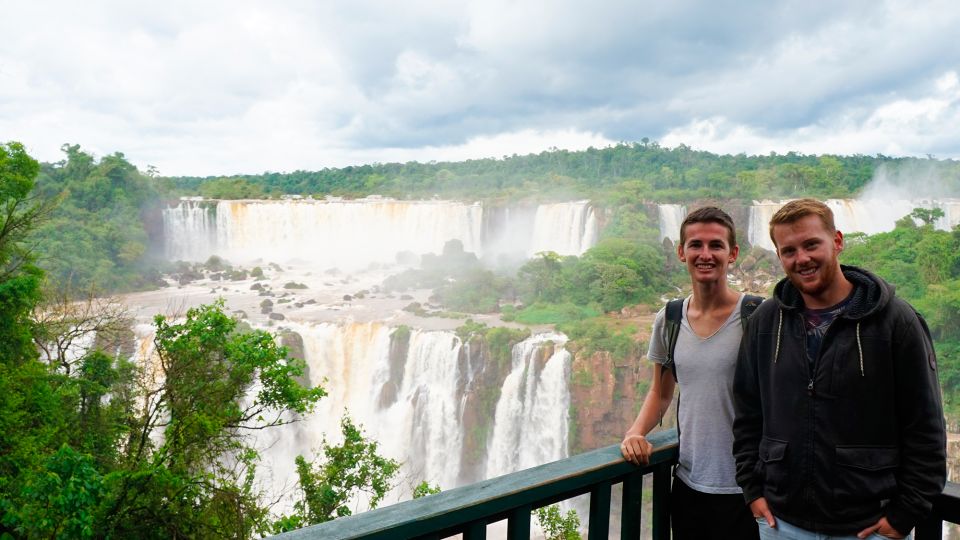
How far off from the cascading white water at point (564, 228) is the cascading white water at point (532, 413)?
10.5m

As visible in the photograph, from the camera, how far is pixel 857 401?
1.21 meters

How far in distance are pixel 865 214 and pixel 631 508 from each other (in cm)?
2853

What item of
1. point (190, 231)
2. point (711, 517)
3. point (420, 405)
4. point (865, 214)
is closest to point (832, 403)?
point (711, 517)

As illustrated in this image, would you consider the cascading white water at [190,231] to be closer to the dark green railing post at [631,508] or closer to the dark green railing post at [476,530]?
the dark green railing post at [631,508]

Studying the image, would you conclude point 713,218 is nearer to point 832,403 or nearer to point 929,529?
point 832,403

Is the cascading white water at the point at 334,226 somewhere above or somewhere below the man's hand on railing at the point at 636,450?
below

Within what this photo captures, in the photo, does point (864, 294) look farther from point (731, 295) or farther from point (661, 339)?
point (661, 339)

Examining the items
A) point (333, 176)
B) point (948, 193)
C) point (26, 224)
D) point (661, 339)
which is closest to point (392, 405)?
point (26, 224)

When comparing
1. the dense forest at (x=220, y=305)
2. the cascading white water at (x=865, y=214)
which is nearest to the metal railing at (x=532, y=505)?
the dense forest at (x=220, y=305)

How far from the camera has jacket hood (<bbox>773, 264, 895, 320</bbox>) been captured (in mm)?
1210

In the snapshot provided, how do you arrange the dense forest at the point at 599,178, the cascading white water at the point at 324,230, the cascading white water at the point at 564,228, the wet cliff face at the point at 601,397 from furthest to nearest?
the cascading white water at the point at 324,230, the dense forest at the point at 599,178, the cascading white water at the point at 564,228, the wet cliff face at the point at 601,397

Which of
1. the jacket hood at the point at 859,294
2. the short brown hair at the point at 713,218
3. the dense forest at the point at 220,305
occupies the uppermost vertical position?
the short brown hair at the point at 713,218

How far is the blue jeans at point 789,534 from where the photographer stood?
48.9 inches

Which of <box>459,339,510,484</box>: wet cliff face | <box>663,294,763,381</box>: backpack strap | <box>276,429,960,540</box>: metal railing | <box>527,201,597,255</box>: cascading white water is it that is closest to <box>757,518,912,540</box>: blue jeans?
<box>276,429,960,540</box>: metal railing
